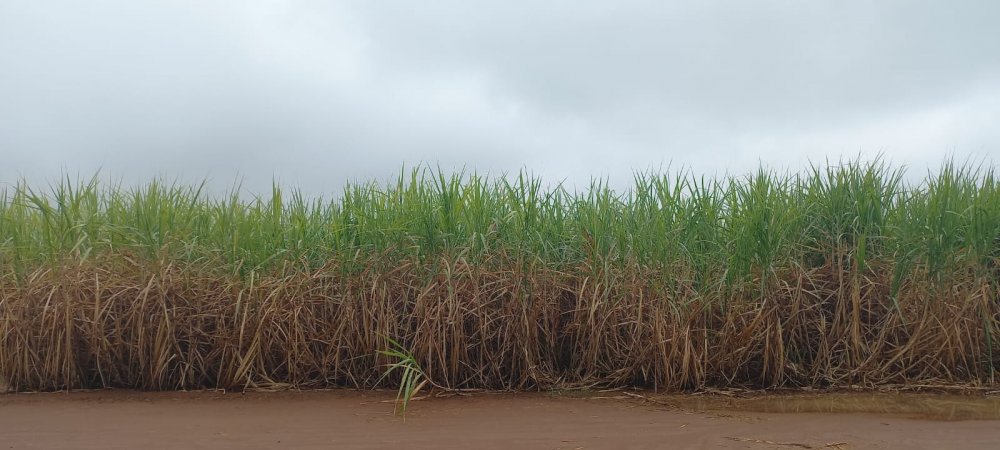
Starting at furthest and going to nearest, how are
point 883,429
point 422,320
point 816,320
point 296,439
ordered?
point 816,320 < point 422,320 < point 883,429 < point 296,439

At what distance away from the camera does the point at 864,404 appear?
455 centimetres

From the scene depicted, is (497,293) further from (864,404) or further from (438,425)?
(864,404)

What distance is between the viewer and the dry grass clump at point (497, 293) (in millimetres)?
4824

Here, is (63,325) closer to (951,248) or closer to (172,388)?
(172,388)

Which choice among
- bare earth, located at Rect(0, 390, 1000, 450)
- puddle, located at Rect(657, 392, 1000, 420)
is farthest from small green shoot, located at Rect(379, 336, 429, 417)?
puddle, located at Rect(657, 392, 1000, 420)

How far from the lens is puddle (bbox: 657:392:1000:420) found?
14.3 ft

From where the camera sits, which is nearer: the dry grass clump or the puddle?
the puddle

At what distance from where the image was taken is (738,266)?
5031 mm

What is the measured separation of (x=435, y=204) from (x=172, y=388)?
2152mm

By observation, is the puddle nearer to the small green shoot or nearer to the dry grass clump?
the dry grass clump

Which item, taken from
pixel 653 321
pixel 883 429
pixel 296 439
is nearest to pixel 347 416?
pixel 296 439

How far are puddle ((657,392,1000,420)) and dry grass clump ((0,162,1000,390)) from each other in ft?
0.86

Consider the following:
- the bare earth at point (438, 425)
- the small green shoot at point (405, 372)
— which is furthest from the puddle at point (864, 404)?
the small green shoot at point (405, 372)

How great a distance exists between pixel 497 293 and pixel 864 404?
239cm
